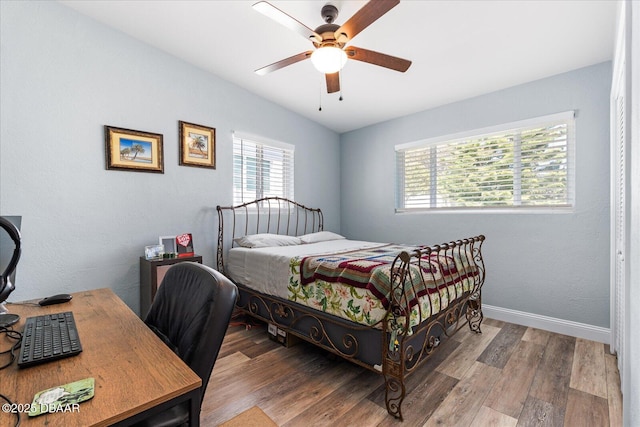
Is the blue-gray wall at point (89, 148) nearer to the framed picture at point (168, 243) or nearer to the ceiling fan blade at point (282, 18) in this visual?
the framed picture at point (168, 243)

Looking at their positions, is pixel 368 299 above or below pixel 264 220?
below

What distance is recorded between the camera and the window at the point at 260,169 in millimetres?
3455

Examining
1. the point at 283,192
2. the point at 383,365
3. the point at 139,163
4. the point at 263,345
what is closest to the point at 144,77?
the point at 139,163

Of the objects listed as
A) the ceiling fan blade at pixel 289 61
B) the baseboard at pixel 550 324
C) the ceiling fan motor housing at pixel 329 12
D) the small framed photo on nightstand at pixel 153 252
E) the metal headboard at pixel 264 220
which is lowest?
the baseboard at pixel 550 324

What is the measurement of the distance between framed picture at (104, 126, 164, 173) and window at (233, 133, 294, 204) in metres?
0.85

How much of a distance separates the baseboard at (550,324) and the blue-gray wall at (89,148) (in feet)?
10.5

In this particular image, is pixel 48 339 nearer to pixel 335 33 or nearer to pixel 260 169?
pixel 335 33

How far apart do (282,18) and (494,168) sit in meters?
2.65

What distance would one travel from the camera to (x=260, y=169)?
3.65 metres

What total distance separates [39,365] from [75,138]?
A: 2.23 m

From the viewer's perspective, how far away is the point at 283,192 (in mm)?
3934

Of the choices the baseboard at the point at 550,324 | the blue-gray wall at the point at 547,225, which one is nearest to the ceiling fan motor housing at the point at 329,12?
the blue-gray wall at the point at 547,225

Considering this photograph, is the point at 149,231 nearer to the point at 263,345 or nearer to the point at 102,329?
the point at 263,345

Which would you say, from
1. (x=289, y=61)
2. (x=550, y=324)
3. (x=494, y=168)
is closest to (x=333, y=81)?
(x=289, y=61)
